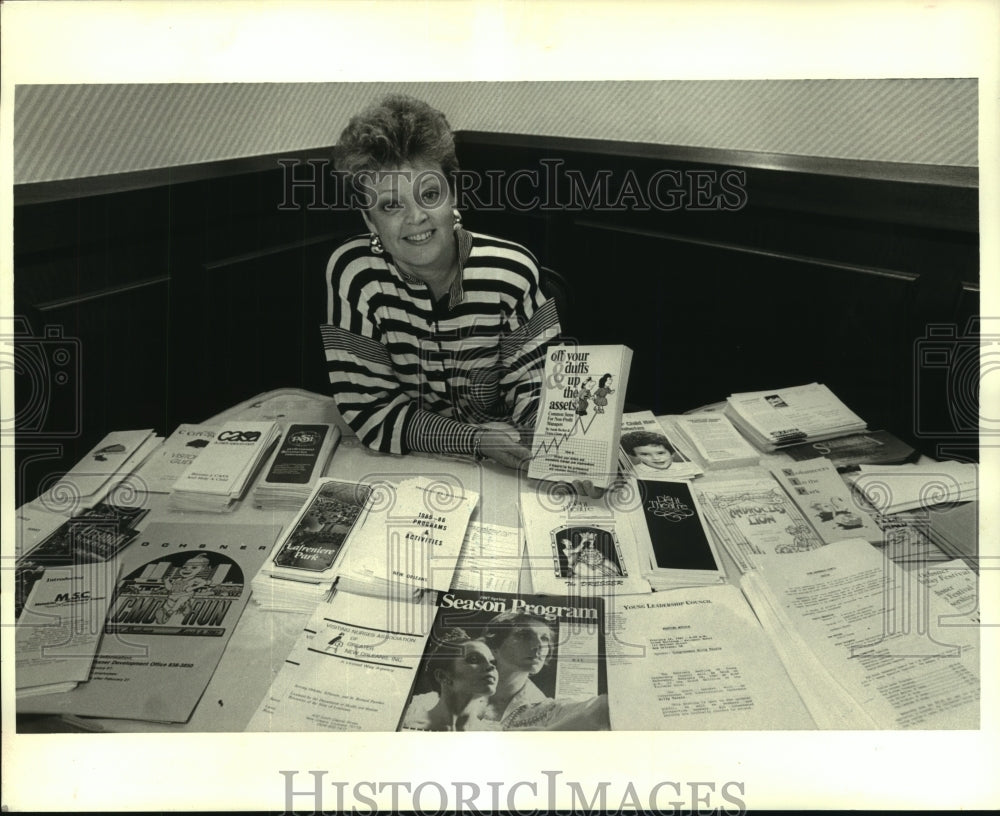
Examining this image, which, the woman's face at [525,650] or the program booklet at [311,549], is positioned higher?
the program booklet at [311,549]

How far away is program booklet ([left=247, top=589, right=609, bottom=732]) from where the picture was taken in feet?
3.18

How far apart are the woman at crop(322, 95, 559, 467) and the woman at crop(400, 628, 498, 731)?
10.7 inches

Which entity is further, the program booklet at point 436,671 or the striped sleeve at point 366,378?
the striped sleeve at point 366,378

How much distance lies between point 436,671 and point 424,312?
510mm

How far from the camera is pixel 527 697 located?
99 centimetres

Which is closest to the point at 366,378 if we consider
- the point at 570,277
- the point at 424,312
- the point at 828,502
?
the point at 424,312

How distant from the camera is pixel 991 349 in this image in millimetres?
1110

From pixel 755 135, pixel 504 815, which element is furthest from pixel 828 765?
pixel 755 135

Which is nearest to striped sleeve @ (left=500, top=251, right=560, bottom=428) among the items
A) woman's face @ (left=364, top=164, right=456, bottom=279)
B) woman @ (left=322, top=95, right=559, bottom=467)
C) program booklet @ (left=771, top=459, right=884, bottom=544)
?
woman @ (left=322, top=95, right=559, bottom=467)

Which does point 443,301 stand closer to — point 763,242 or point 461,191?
point 461,191

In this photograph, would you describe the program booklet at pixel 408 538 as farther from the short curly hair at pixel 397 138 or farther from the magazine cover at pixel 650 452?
the short curly hair at pixel 397 138

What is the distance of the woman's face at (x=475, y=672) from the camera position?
99 cm

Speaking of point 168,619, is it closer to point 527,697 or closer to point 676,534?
point 527,697

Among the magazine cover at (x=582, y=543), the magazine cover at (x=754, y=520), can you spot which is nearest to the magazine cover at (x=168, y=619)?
the magazine cover at (x=582, y=543)
